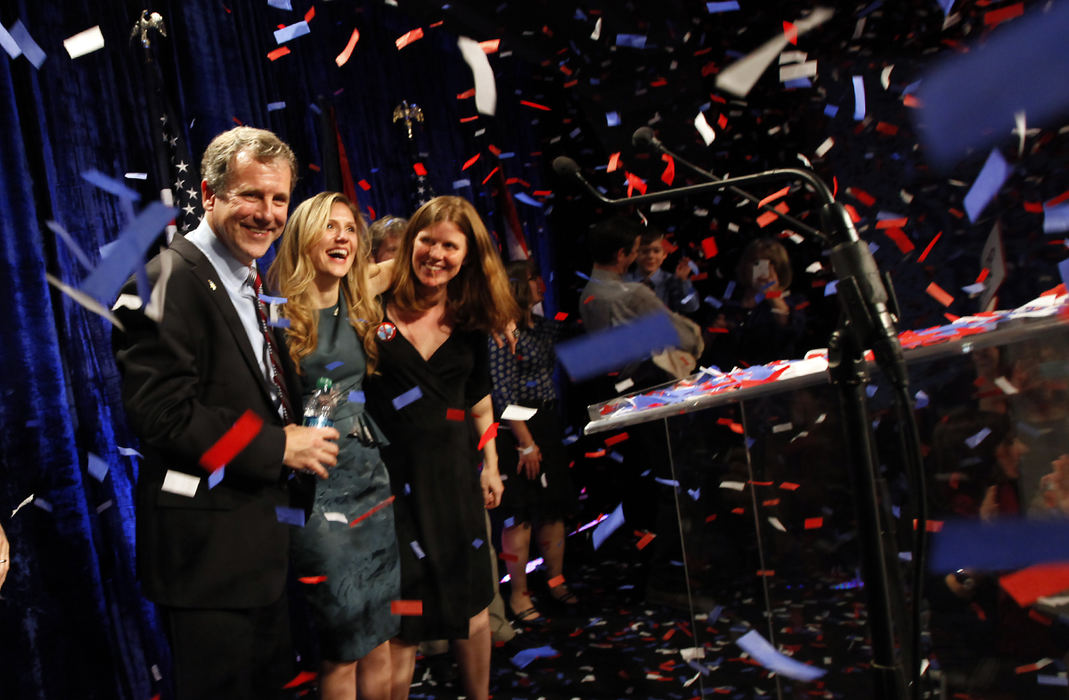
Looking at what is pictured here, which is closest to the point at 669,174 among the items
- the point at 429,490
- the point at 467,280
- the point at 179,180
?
the point at 467,280

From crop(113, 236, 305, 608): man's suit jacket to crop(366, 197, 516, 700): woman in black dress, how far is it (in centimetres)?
67

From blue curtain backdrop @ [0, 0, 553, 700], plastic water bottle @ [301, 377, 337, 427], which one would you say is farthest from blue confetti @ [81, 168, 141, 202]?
plastic water bottle @ [301, 377, 337, 427]

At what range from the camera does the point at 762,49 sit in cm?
515

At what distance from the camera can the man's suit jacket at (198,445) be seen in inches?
65.4

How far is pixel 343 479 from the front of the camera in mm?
2223

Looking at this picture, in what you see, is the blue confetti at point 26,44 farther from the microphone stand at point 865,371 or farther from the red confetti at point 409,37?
the microphone stand at point 865,371

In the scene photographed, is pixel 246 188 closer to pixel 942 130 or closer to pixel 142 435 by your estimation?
Result: pixel 142 435

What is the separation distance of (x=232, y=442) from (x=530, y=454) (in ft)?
8.06

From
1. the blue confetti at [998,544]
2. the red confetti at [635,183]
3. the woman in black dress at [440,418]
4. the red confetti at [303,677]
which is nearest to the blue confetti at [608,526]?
the red confetti at [635,183]

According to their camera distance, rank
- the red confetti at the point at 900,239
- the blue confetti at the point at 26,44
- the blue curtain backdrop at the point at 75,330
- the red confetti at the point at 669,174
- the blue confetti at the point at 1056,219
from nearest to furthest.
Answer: the blue curtain backdrop at the point at 75,330 < the blue confetti at the point at 26,44 < the blue confetti at the point at 1056,219 < the red confetti at the point at 900,239 < the red confetti at the point at 669,174

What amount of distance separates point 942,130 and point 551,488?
9.66ft

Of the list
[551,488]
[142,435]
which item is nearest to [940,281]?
[551,488]

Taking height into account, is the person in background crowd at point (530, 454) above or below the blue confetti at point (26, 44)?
below

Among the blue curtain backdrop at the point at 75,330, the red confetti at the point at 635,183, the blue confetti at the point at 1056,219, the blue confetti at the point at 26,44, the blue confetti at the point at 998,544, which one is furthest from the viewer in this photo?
the red confetti at the point at 635,183
